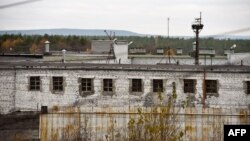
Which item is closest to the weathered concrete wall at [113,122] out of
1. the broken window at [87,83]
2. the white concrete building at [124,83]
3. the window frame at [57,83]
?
the white concrete building at [124,83]

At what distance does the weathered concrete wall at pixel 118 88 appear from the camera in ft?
60.7

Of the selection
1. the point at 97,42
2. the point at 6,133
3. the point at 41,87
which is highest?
the point at 97,42

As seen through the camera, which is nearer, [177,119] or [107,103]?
[177,119]

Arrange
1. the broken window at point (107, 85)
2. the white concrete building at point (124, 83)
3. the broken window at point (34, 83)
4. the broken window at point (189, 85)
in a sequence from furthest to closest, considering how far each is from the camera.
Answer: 1. the broken window at point (34, 83)
2. the broken window at point (107, 85)
3. the broken window at point (189, 85)
4. the white concrete building at point (124, 83)

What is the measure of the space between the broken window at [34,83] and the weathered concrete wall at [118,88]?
149 mm

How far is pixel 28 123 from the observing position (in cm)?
1627

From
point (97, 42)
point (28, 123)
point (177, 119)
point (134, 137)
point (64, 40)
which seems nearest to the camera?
point (134, 137)

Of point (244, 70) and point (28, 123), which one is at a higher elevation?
point (244, 70)

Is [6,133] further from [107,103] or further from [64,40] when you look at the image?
[64,40]

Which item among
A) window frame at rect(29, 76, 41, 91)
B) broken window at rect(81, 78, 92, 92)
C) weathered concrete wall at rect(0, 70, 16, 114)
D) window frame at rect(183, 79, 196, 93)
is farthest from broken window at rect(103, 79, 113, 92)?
weathered concrete wall at rect(0, 70, 16, 114)

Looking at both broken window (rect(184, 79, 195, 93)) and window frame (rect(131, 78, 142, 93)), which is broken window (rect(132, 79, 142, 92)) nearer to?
window frame (rect(131, 78, 142, 93))

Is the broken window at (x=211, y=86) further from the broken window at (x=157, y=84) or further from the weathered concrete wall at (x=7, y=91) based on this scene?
the weathered concrete wall at (x=7, y=91)

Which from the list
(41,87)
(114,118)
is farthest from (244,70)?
(41,87)

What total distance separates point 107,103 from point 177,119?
5791mm
